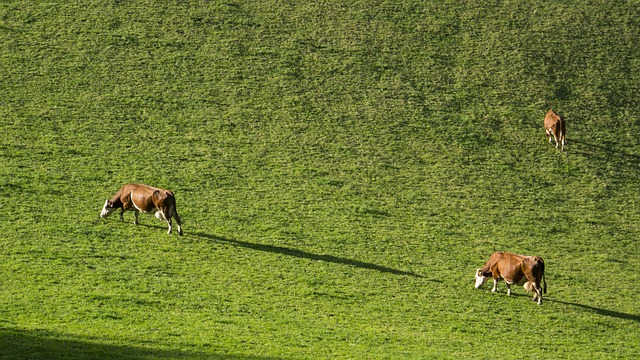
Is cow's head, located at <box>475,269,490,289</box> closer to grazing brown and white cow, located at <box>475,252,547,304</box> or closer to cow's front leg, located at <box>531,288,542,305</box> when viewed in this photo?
grazing brown and white cow, located at <box>475,252,547,304</box>

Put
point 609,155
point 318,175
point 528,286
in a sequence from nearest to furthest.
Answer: point 528,286 < point 318,175 < point 609,155

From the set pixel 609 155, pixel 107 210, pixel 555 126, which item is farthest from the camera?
pixel 555 126

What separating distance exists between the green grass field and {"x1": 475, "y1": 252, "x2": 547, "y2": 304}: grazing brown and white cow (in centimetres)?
44

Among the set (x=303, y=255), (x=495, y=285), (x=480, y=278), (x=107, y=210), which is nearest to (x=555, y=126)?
(x=495, y=285)

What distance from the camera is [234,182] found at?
31.0m

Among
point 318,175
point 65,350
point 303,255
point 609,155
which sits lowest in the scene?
point 65,350

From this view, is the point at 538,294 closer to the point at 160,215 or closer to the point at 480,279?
the point at 480,279

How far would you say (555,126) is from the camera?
36.0 m

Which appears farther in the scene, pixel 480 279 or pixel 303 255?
pixel 303 255

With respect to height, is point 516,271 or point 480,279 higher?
point 516,271

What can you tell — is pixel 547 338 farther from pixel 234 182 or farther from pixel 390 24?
pixel 390 24

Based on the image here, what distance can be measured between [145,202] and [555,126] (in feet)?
60.0

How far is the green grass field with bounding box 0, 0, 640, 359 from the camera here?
65.1ft

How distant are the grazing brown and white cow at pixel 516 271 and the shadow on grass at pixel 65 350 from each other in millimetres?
7716
